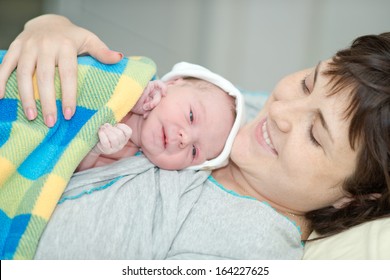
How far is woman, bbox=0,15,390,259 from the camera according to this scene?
1.02m

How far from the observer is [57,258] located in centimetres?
101

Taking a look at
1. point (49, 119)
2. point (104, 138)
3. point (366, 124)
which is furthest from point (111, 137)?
point (366, 124)

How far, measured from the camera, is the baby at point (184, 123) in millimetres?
1190

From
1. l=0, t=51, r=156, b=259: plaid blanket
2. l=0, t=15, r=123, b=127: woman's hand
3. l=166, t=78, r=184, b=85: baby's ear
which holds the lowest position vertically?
l=0, t=51, r=156, b=259: plaid blanket

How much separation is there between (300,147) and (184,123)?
31 cm

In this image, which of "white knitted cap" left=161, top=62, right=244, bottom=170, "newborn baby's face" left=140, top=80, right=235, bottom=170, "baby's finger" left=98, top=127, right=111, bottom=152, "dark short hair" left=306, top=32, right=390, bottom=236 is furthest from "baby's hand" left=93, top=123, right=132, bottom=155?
"dark short hair" left=306, top=32, right=390, bottom=236

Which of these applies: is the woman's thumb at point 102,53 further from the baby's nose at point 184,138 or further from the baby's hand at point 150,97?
the baby's nose at point 184,138

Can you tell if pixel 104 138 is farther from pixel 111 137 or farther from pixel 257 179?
pixel 257 179

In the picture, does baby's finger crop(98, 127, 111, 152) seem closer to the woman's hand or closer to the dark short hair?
the woman's hand

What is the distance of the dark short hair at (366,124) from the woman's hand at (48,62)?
57cm

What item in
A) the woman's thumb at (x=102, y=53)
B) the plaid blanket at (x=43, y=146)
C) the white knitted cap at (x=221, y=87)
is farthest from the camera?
the white knitted cap at (x=221, y=87)

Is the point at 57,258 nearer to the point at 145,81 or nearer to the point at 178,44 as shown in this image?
the point at 145,81

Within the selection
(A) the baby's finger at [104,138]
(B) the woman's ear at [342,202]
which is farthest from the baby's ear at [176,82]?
(B) the woman's ear at [342,202]
